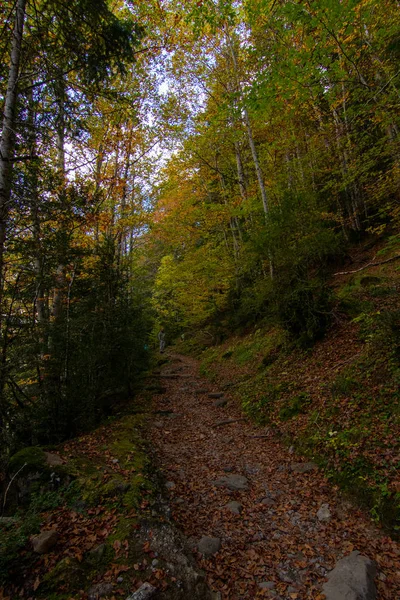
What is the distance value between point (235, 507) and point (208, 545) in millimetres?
870

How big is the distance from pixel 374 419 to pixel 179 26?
42.2 feet

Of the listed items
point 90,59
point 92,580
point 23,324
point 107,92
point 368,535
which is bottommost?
point 368,535

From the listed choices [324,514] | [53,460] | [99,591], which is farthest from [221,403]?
[99,591]

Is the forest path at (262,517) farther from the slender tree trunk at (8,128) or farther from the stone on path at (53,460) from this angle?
the slender tree trunk at (8,128)

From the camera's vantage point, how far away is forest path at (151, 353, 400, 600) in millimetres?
2998

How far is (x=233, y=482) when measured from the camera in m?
4.84

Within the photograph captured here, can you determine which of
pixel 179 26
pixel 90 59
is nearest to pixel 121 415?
pixel 90 59

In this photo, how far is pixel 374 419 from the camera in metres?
4.66

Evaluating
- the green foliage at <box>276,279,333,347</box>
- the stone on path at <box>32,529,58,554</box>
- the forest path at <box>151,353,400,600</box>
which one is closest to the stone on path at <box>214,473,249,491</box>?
the forest path at <box>151,353,400,600</box>

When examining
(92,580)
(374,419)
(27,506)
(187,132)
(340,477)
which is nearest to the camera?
(92,580)

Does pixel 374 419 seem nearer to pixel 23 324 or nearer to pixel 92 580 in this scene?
pixel 92 580

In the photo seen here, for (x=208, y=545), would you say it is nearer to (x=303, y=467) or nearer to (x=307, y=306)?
(x=303, y=467)

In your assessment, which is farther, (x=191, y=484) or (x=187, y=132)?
(x=187, y=132)

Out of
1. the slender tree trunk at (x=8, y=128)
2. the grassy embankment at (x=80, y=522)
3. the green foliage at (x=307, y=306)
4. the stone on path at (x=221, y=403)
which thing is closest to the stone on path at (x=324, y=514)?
the grassy embankment at (x=80, y=522)
